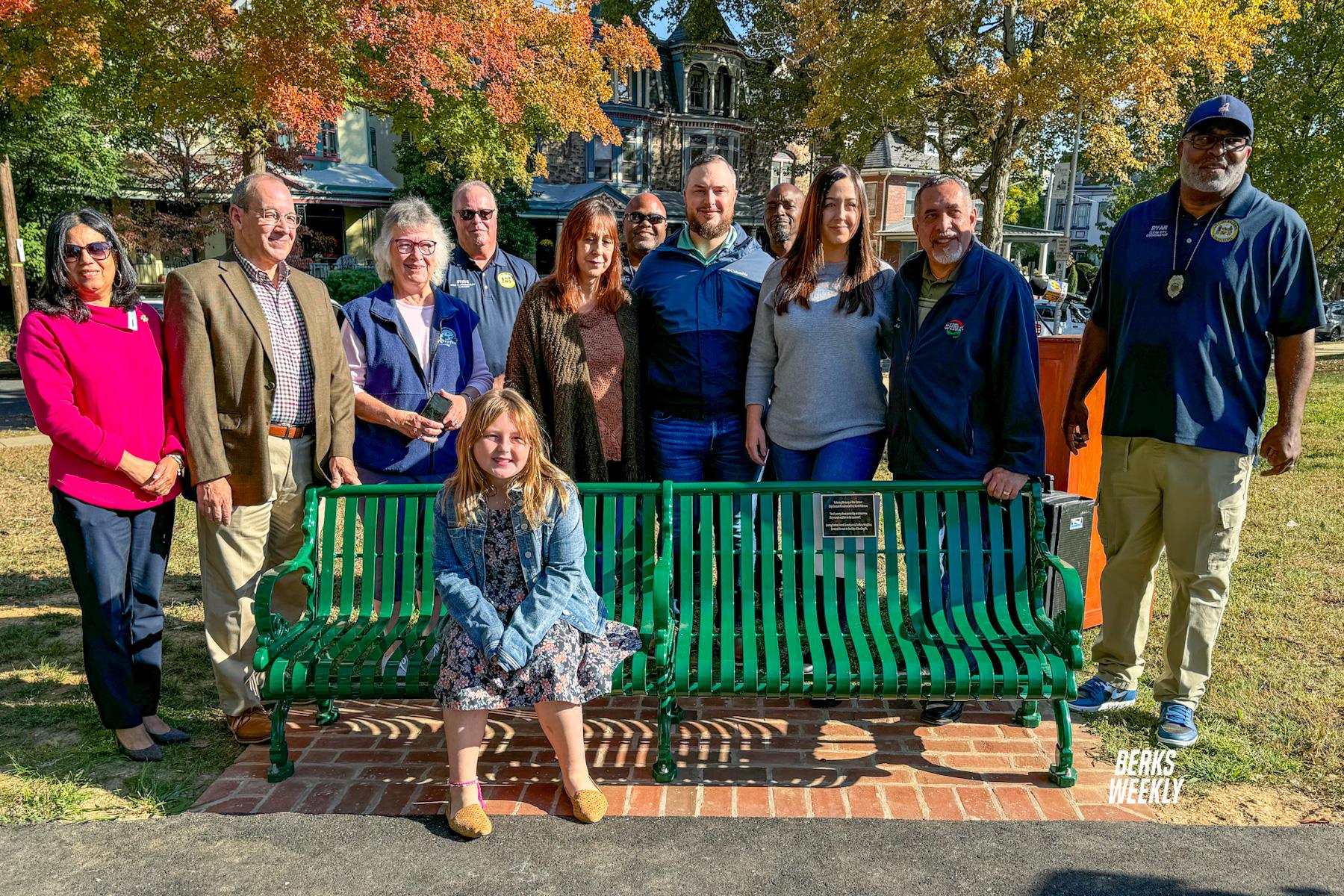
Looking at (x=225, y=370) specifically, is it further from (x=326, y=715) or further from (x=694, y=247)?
(x=694, y=247)

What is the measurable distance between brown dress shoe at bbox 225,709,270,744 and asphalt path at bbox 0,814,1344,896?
2.01 ft

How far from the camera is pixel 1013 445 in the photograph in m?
3.97

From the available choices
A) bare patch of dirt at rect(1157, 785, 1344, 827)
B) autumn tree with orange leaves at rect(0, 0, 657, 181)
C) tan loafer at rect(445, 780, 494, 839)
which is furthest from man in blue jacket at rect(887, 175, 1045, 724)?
autumn tree with orange leaves at rect(0, 0, 657, 181)

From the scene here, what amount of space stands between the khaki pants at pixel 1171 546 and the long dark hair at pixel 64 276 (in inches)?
162

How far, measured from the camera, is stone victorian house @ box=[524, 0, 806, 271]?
3728 cm

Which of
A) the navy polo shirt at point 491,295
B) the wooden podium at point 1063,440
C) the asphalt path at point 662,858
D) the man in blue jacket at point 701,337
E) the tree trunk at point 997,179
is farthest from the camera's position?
the tree trunk at point 997,179

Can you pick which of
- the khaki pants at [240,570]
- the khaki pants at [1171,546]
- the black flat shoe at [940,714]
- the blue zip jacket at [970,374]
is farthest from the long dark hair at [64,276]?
the khaki pants at [1171,546]

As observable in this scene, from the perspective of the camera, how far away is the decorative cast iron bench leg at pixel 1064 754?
3596 millimetres

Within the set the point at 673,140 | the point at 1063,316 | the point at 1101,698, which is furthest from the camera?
the point at 673,140

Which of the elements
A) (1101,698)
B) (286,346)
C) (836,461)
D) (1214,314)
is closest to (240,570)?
(286,346)

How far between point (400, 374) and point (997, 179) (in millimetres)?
17581

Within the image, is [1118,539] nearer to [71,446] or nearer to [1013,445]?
[1013,445]

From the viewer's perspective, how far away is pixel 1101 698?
4.27 metres

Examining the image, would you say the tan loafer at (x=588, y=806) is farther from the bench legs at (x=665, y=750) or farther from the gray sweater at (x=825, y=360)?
the gray sweater at (x=825, y=360)
